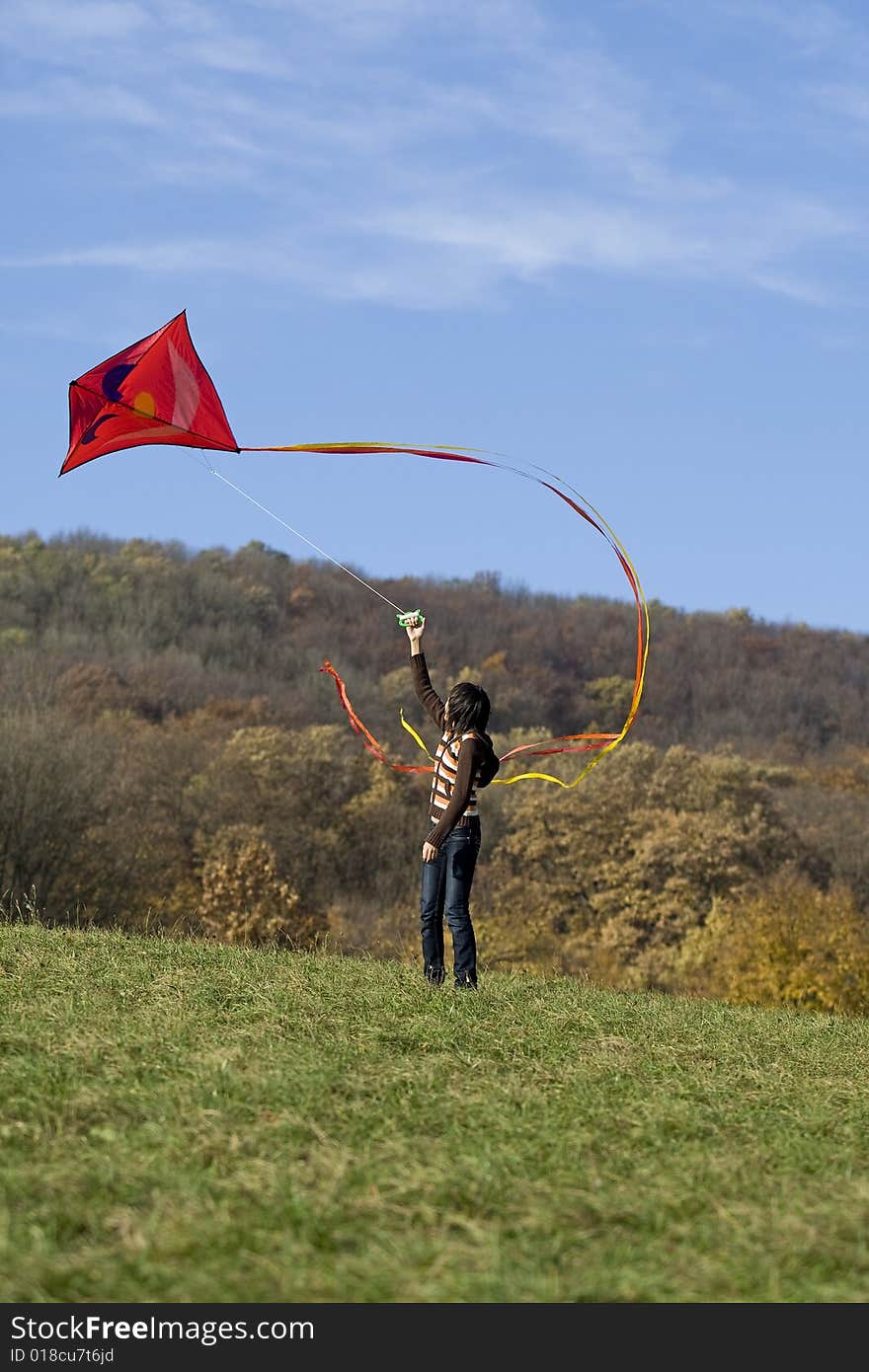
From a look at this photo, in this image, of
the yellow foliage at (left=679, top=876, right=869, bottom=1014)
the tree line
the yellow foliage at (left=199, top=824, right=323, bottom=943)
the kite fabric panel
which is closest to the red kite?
the kite fabric panel

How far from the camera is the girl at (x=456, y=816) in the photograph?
9664 millimetres

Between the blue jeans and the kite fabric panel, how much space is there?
3971 millimetres

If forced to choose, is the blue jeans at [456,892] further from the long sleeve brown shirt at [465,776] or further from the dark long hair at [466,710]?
the dark long hair at [466,710]

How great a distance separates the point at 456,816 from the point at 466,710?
741 millimetres

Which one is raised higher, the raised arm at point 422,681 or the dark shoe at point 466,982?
the raised arm at point 422,681

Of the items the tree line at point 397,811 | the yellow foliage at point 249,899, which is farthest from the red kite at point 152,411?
the yellow foliage at point 249,899

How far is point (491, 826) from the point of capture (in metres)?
54.2

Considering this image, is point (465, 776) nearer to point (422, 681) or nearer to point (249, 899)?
point (422, 681)

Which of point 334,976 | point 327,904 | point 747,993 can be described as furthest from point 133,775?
point 334,976

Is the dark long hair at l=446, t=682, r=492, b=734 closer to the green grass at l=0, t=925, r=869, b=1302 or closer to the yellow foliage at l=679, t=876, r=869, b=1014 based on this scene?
the green grass at l=0, t=925, r=869, b=1302

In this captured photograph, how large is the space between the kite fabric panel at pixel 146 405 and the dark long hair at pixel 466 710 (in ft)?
10.6

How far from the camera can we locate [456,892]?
31.9ft

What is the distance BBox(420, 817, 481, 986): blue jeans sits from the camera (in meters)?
9.77
